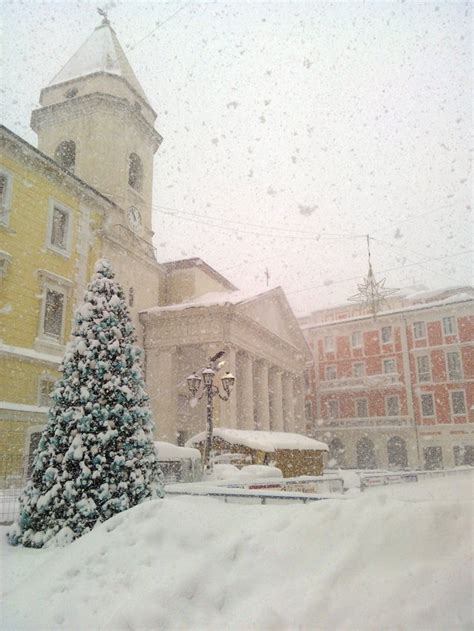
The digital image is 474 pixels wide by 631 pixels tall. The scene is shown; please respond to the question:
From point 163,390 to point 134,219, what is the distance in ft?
32.3

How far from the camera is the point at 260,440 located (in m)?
22.8

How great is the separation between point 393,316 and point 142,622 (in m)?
44.8

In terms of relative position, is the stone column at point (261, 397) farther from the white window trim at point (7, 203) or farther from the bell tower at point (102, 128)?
the white window trim at point (7, 203)

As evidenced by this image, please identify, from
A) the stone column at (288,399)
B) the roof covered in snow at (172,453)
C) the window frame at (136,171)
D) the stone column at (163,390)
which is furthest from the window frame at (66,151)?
the stone column at (288,399)

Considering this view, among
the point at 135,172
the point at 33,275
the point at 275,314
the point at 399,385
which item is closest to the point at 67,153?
the point at 135,172

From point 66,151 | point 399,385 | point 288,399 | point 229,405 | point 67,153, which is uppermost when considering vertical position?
point 66,151

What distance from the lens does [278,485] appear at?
13.5 metres

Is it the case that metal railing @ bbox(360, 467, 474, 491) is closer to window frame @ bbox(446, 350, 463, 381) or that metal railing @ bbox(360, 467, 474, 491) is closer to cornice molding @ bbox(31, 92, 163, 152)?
window frame @ bbox(446, 350, 463, 381)

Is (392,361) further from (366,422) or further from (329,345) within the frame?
(329,345)

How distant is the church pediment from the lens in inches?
1268

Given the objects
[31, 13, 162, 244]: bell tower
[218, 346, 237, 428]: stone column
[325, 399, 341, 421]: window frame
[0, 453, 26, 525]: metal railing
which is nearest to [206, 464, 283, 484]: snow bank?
[0, 453, 26, 525]: metal railing

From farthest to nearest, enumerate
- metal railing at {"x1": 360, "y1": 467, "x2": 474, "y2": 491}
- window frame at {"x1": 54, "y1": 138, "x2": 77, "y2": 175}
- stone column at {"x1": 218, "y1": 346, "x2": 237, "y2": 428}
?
window frame at {"x1": 54, "y1": 138, "x2": 77, "y2": 175} → stone column at {"x1": 218, "y1": 346, "x2": 237, "y2": 428} → metal railing at {"x1": 360, "y1": 467, "x2": 474, "y2": 491}

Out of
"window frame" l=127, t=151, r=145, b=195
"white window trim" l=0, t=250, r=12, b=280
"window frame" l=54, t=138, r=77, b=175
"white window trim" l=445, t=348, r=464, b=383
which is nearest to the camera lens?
"white window trim" l=0, t=250, r=12, b=280

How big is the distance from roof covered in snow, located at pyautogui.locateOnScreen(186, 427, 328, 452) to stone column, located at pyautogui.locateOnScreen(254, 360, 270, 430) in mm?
5324
